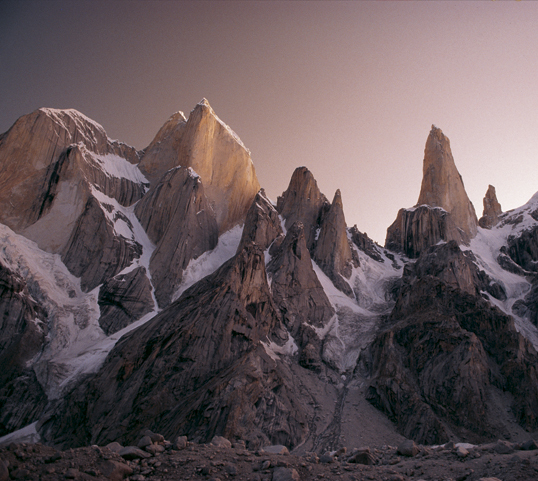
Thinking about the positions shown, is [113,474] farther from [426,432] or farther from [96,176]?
[96,176]

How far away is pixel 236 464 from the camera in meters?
15.9

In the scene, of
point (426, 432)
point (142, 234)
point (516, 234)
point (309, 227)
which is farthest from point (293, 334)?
point (516, 234)

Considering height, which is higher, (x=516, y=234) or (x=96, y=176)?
(x=516, y=234)

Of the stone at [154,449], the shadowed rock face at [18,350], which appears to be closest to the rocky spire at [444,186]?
the shadowed rock face at [18,350]

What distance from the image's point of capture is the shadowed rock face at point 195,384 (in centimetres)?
4100

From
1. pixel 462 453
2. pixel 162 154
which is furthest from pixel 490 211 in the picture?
pixel 462 453

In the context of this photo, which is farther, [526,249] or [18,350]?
[526,249]

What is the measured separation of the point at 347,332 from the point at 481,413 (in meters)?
24.7

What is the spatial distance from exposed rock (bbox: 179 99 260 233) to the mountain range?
394mm

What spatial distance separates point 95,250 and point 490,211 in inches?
4153

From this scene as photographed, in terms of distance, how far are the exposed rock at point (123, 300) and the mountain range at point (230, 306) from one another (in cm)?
25

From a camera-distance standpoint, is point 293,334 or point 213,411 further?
point 293,334

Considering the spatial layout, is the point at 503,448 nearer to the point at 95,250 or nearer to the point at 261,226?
the point at 261,226

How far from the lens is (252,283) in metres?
60.7
